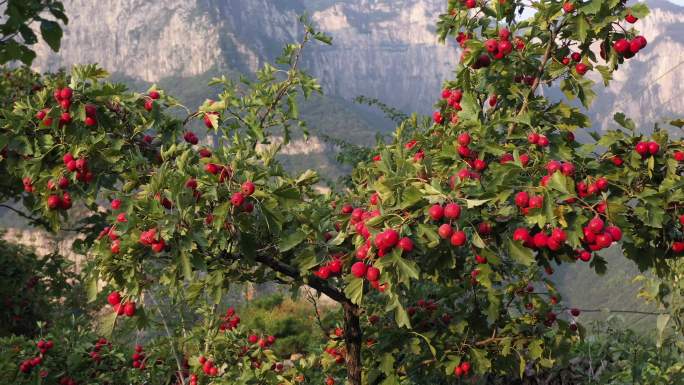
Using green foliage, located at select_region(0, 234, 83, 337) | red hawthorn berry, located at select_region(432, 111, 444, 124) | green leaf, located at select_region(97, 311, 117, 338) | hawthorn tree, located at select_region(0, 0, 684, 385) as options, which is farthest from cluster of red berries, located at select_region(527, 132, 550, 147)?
green foliage, located at select_region(0, 234, 83, 337)

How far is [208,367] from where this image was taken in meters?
4.97

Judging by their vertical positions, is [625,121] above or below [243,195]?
above

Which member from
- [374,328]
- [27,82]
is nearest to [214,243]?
[374,328]

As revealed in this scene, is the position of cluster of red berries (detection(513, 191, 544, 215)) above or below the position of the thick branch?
above

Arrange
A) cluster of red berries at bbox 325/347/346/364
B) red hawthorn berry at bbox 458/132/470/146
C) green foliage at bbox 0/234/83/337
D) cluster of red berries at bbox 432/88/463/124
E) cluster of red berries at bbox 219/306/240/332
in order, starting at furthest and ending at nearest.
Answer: green foliage at bbox 0/234/83/337 < cluster of red berries at bbox 219/306/240/332 < cluster of red berries at bbox 325/347/346/364 < cluster of red berries at bbox 432/88/463/124 < red hawthorn berry at bbox 458/132/470/146

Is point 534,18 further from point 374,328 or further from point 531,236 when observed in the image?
point 374,328

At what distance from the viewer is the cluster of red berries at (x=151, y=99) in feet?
12.0

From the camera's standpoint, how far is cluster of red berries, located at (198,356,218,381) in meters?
4.95

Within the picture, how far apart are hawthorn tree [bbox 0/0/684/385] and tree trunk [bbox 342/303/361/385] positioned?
0.01m

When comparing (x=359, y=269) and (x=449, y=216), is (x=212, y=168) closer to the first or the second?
(x=359, y=269)

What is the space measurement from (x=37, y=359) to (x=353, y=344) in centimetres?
355

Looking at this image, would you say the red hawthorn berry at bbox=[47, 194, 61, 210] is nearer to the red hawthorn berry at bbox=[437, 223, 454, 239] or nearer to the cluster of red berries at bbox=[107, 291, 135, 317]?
the cluster of red berries at bbox=[107, 291, 135, 317]

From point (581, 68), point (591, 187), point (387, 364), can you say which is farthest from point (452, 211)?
point (581, 68)

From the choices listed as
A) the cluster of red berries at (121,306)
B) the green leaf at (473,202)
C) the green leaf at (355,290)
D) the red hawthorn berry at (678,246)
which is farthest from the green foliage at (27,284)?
the red hawthorn berry at (678,246)
